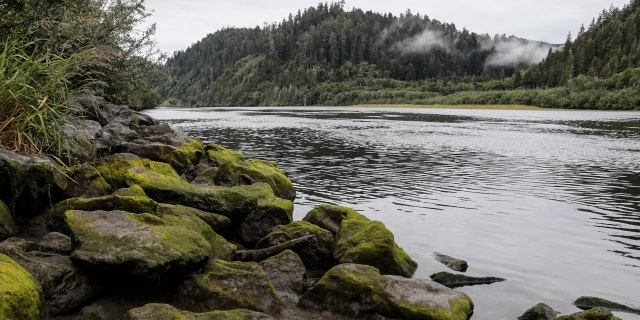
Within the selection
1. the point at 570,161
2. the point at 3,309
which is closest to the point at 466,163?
the point at 570,161

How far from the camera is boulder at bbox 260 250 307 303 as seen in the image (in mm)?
10484

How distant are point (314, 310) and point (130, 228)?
160 inches

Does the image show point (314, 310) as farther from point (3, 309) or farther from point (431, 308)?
point (3, 309)

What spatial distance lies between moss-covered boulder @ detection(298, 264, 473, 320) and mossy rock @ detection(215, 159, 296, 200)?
9399 millimetres

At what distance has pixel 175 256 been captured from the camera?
8.47 meters

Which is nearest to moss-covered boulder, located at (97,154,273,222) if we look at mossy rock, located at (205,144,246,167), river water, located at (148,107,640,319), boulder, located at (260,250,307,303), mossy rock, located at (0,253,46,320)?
boulder, located at (260,250,307,303)

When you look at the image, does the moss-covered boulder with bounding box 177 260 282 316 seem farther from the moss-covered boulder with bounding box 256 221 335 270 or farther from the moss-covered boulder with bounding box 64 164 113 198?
the moss-covered boulder with bounding box 64 164 113 198

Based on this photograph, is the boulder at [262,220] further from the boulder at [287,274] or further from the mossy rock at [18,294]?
the mossy rock at [18,294]

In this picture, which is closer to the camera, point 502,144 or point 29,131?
point 29,131

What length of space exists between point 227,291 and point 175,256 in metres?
1.31

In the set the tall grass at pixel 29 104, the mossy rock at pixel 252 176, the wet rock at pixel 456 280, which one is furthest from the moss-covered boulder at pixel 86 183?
the wet rock at pixel 456 280

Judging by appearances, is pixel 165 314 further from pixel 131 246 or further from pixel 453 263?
pixel 453 263

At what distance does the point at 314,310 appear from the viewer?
973 cm

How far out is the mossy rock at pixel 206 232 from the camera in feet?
35.9
